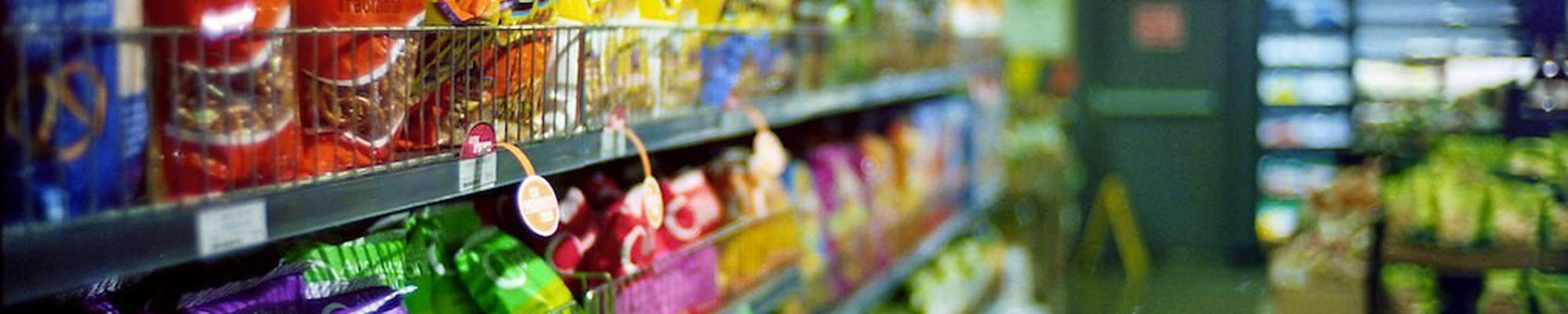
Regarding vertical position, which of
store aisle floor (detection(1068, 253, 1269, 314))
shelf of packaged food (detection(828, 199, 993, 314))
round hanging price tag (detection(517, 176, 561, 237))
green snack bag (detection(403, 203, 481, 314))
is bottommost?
store aisle floor (detection(1068, 253, 1269, 314))

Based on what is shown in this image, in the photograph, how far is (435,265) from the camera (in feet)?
5.79

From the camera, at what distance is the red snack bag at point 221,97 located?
3.64 ft

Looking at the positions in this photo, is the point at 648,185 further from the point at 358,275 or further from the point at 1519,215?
the point at 1519,215

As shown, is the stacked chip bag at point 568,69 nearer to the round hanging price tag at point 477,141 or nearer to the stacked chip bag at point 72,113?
the round hanging price tag at point 477,141

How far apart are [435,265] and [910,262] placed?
7.07ft

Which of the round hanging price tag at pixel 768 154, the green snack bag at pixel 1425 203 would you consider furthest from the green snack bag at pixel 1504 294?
the round hanging price tag at pixel 768 154

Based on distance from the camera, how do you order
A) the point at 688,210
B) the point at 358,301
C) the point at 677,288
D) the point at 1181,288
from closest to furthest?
the point at 358,301
the point at 677,288
the point at 688,210
the point at 1181,288

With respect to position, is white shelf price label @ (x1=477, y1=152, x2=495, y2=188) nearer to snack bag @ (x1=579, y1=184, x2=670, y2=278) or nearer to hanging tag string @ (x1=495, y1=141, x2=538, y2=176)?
hanging tag string @ (x1=495, y1=141, x2=538, y2=176)

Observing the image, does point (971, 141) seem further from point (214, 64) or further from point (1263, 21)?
point (214, 64)

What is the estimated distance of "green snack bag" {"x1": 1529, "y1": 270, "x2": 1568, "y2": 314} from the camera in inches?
125

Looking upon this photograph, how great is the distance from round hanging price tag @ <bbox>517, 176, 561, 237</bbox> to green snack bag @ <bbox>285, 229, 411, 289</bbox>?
0.14 m

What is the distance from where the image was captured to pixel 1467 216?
126 inches

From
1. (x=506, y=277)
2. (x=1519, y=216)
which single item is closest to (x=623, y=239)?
(x=506, y=277)

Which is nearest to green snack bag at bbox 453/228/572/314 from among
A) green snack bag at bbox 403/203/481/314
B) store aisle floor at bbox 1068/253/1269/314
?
green snack bag at bbox 403/203/481/314
